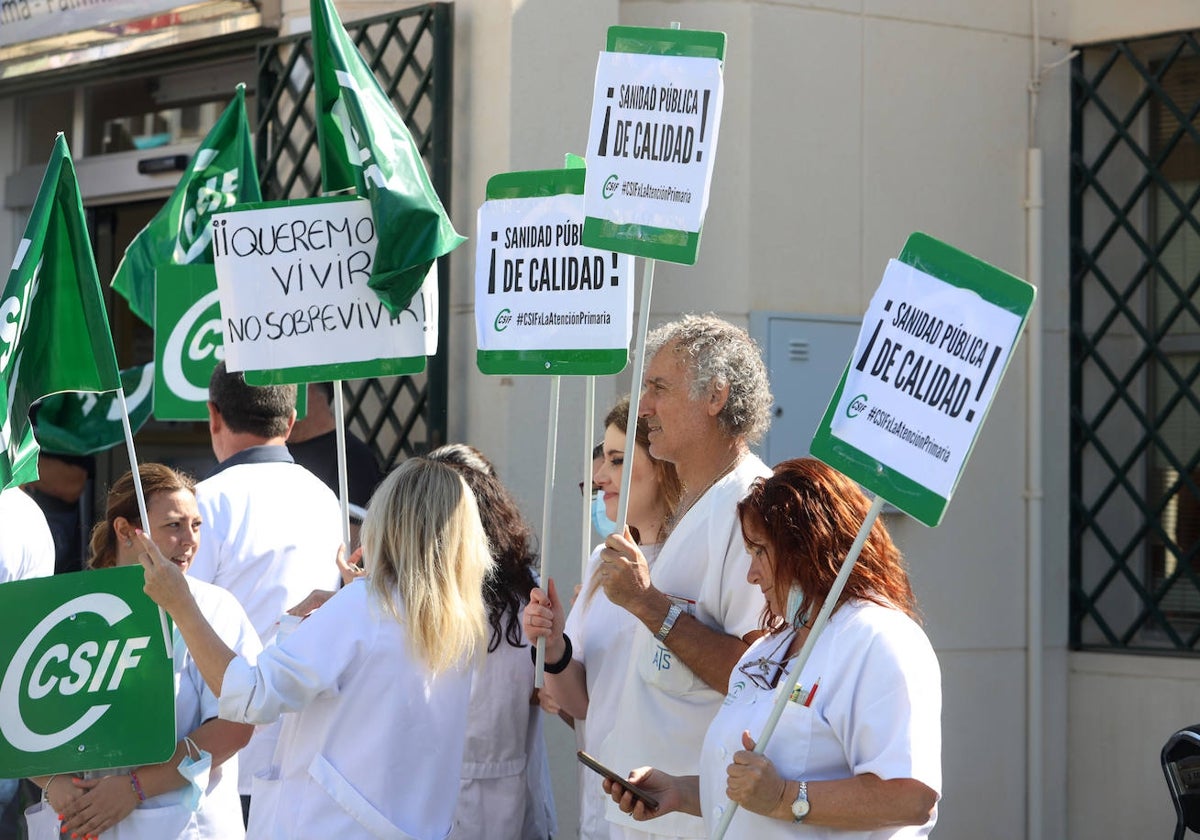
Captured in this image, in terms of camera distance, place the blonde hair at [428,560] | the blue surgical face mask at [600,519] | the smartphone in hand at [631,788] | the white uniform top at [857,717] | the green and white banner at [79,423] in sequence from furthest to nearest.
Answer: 1. the green and white banner at [79,423]
2. the blue surgical face mask at [600,519]
3. the blonde hair at [428,560]
4. the smartphone in hand at [631,788]
5. the white uniform top at [857,717]

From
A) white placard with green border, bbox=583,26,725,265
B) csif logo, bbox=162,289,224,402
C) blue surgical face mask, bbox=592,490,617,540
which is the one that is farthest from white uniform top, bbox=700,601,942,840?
csif logo, bbox=162,289,224,402

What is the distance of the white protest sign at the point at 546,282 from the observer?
12.6ft

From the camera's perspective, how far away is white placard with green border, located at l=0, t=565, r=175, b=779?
3.66 metres

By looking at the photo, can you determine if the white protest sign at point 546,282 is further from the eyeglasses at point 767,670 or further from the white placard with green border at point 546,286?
the eyeglasses at point 767,670

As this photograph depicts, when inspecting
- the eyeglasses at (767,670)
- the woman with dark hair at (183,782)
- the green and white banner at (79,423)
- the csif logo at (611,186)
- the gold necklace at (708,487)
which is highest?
the csif logo at (611,186)

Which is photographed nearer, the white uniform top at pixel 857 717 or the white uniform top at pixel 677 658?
the white uniform top at pixel 857 717

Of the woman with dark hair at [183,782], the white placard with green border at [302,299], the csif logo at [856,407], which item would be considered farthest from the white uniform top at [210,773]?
the csif logo at [856,407]

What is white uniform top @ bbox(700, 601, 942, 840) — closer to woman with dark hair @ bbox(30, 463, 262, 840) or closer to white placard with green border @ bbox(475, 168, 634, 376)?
white placard with green border @ bbox(475, 168, 634, 376)

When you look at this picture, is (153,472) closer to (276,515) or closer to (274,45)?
(276,515)

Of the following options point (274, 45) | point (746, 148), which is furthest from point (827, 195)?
point (274, 45)

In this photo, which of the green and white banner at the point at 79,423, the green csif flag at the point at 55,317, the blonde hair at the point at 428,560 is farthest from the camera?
the green and white banner at the point at 79,423

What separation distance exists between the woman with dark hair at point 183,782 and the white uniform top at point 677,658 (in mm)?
898

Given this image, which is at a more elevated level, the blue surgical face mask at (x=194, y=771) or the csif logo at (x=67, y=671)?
the csif logo at (x=67, y=671)

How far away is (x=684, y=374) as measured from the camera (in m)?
3.77
